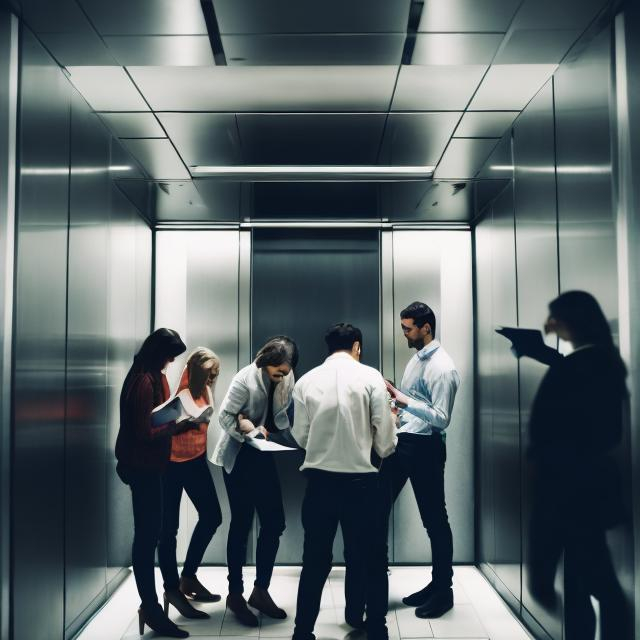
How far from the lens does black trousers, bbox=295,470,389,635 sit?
360cm

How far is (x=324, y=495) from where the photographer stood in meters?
3.61

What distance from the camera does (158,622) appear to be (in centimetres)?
396

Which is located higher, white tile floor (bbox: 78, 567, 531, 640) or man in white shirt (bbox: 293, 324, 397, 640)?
man in white shirt (bbox: 293, 324, 397, 640)

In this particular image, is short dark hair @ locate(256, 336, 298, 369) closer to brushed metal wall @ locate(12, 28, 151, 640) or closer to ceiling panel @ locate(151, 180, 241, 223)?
brushed metal wall @ locate(12, 28, 151, 640)

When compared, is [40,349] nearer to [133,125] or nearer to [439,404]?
[133,125]

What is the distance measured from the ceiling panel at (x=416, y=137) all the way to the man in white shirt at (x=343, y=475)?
5.39 feet

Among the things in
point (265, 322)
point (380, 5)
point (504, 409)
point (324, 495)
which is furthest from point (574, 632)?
point (265, 322)

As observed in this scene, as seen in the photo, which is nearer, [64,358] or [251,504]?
[64,358]

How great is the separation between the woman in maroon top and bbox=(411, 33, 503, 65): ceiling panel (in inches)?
76.9

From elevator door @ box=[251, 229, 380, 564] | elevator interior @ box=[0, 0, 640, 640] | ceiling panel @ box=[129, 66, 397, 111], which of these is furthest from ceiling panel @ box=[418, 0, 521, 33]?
elevator door @ box=[251, 229, 380, 564]

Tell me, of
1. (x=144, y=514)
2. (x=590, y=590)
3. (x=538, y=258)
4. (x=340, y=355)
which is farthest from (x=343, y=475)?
(x=538, y=258)

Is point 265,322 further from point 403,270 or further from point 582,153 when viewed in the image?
point 582,153

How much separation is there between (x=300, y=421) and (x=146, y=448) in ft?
2.72

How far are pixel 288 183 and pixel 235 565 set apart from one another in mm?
2495
